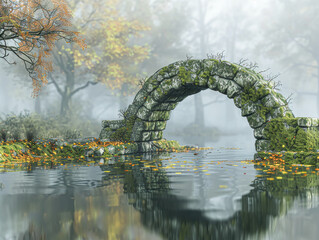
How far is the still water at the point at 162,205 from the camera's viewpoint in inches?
179

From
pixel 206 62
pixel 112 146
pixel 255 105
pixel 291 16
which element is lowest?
pixel 112 146

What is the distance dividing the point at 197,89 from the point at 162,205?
36.8ft

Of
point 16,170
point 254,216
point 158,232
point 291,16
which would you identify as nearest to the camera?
point 158,232

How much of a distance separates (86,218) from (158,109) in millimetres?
12275

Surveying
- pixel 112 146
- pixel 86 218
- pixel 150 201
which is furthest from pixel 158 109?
pixel 86 218

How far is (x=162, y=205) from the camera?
597cm

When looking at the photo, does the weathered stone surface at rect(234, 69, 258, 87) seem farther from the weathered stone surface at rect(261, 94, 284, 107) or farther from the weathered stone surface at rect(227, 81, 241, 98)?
the weathered stone surface at rect(261, 94, 284, 107)

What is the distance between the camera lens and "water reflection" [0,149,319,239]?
4590 mm

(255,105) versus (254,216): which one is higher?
(255,105)

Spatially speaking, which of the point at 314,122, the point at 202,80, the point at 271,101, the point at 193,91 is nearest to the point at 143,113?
the point at 193,91

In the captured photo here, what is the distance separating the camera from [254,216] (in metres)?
5.17

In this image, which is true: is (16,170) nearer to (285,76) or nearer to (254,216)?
(254,216)

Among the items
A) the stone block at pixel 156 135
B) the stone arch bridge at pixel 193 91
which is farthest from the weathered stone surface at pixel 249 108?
the stone block at pixel 156 135

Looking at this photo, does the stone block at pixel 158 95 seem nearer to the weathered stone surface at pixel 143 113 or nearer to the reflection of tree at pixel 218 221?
the weathered stone surface at pixel 143 113
